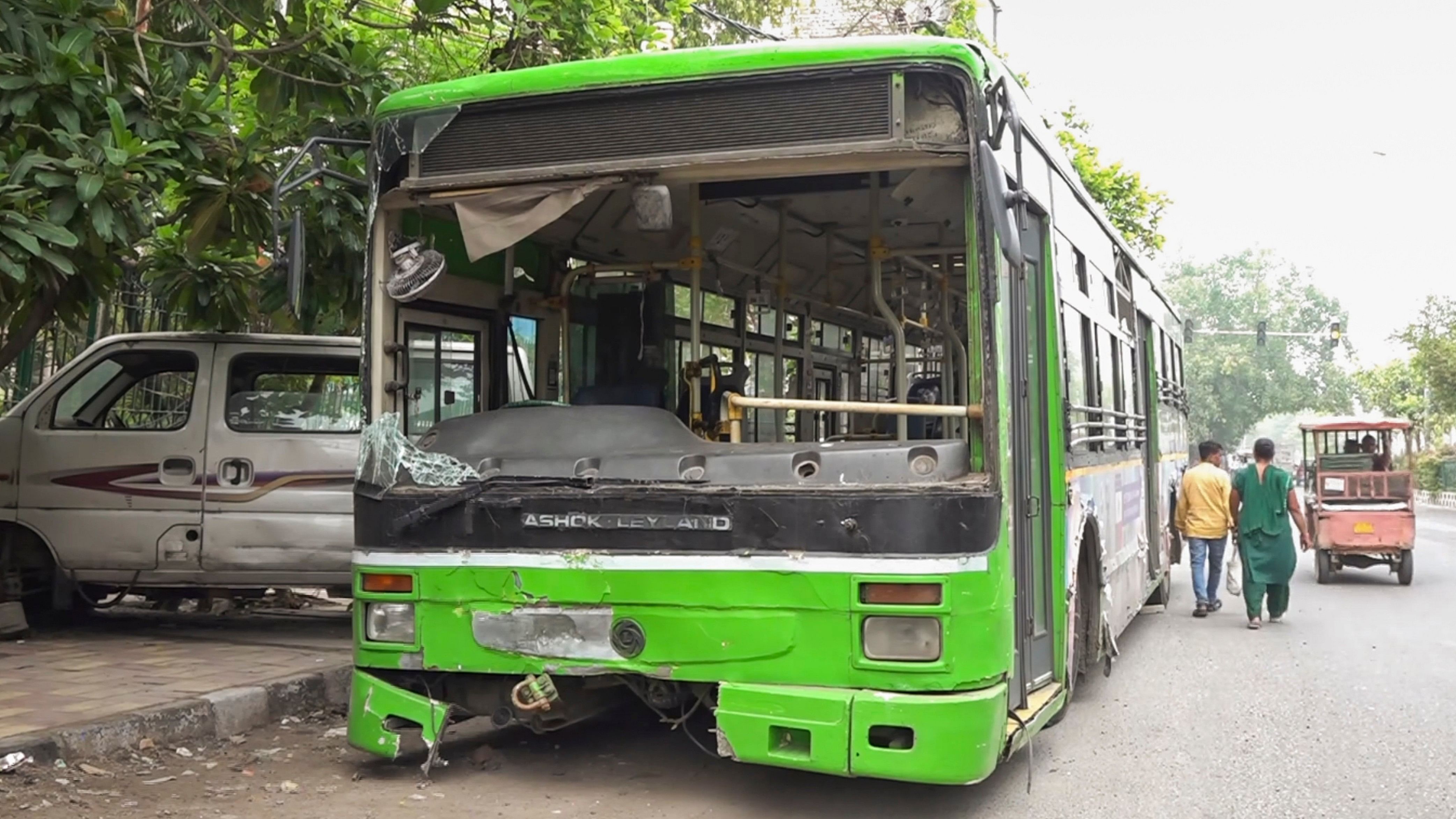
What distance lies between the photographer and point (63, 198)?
20.1 feet

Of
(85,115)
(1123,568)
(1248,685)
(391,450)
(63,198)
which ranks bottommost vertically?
(1248,685)

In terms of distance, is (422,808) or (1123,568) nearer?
(422,808)

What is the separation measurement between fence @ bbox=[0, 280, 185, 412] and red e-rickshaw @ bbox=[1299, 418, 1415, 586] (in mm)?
12189

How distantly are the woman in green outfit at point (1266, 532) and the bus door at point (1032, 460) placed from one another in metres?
5.90

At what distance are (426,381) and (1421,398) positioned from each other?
56.4 metres

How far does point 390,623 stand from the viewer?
17.1 ft

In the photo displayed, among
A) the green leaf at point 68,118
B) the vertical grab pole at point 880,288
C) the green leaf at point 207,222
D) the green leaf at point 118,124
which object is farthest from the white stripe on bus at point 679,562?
the green leaf at point 207,222

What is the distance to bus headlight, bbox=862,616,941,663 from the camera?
4516 mm

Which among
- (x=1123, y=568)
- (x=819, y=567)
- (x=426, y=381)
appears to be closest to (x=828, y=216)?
(x=426, y=381)

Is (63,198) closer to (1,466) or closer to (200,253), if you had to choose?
(200,253)

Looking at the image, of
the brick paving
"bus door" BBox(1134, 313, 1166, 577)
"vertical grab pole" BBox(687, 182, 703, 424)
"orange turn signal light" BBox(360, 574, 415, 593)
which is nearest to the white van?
the brick paving

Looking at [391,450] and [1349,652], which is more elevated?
[391,450]

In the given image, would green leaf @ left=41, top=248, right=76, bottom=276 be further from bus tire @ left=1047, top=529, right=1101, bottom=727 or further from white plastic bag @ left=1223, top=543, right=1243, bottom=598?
white plastic bag @ left=1223, top=543, right=1243, bottom=598

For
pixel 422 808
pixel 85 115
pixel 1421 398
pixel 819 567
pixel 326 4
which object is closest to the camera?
pixel 819 567
